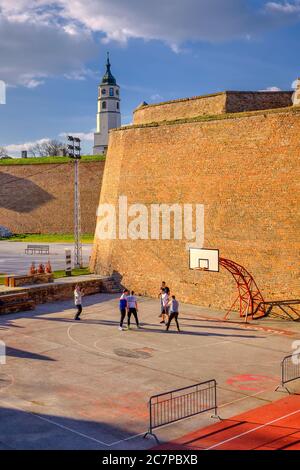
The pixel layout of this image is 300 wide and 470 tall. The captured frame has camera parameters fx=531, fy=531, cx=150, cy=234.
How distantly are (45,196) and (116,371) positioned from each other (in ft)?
146

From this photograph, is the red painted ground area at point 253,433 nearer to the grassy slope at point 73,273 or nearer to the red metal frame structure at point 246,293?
the red metal frame structure at point 246,293

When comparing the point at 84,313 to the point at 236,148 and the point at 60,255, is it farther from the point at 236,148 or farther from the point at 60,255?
the point at 60,255

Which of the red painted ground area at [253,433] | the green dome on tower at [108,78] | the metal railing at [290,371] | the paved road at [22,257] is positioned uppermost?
the green dome on tower at [108,78]

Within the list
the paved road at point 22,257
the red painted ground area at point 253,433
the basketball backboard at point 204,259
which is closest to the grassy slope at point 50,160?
the paved road at point 22,257

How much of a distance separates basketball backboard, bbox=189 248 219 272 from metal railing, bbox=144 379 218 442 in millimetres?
9577

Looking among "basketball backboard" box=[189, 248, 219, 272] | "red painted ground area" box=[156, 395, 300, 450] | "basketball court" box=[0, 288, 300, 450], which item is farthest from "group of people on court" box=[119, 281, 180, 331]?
"red painted ground area" box=[156, 395, 300, 450]

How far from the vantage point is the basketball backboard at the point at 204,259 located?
21969 millimetres

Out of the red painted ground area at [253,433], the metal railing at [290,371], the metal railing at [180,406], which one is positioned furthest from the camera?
the metal railing at [290,371]

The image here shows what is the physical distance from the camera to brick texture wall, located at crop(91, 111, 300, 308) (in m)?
20.6

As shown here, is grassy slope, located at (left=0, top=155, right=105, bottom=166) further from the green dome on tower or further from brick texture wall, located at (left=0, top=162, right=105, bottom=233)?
the green dome on tower

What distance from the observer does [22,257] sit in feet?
129

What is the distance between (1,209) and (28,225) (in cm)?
401

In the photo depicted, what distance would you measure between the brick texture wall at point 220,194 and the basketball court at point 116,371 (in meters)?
2.04
